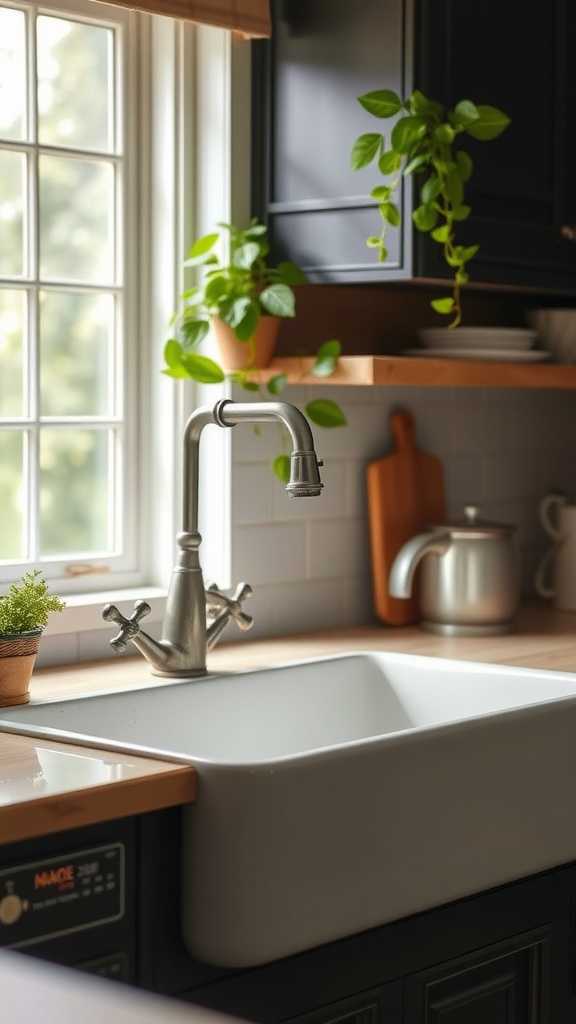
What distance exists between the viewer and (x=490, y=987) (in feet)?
6.34

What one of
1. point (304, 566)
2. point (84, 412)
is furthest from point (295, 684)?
point (84, 412)

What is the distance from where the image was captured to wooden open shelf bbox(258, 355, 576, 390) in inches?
96.3

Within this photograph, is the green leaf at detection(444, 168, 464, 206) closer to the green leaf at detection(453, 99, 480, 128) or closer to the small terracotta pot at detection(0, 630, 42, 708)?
the green leaf at detection(453, 99, 480, 128)

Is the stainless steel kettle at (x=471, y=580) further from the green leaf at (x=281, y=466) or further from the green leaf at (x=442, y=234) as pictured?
the green leaf at (x=442, y=234)

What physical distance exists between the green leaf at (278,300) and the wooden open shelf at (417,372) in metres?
0.13

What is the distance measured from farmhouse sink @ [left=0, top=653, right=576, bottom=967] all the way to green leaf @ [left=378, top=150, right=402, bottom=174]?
860 millimetres

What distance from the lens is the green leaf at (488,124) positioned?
7.86 feet

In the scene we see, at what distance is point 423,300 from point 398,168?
70cm

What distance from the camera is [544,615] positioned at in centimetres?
305

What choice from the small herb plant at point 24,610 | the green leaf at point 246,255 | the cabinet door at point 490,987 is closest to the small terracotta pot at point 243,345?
the green leaf at point 246,255

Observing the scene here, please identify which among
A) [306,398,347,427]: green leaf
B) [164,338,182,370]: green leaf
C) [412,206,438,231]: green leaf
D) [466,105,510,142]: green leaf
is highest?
[466,105,510,142]: green leaf

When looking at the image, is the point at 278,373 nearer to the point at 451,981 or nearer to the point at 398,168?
the point at 398,168

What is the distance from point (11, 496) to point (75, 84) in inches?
30.2

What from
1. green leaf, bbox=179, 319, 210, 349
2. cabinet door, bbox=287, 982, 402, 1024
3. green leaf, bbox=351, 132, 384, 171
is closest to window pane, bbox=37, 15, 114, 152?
green leaf, bbox=179, 319, 210, 349
